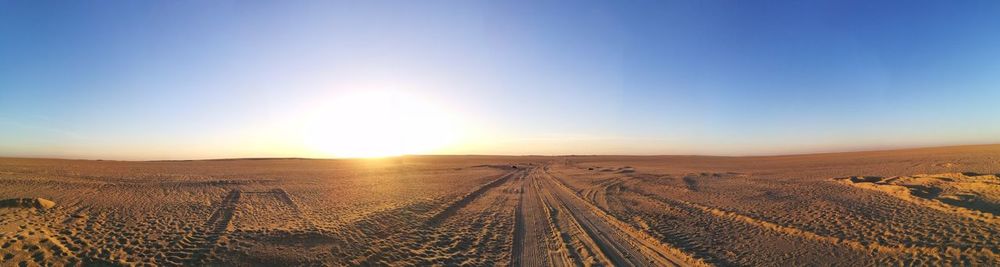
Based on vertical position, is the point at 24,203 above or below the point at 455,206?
above

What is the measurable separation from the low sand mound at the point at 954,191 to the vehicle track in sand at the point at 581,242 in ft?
37.5

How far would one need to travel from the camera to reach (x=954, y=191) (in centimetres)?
1734

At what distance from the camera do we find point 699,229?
44.4 ft

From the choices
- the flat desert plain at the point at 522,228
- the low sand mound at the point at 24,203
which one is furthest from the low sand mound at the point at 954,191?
the low sand mound at the point at 24,203

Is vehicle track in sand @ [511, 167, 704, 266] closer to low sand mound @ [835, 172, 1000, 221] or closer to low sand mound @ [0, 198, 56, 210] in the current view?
low sand mound @ [835, 172, 1000, 221]

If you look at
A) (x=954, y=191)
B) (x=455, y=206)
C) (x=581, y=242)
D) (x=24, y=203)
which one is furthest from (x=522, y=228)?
(x=24, y=203)

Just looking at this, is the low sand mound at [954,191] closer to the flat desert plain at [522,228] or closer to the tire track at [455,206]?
the flat desert plain at [522,228]

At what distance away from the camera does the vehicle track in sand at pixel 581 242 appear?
10.1 meters

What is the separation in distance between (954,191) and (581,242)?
18303 millimetres

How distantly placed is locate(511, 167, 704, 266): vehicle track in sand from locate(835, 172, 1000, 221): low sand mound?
11431 mm

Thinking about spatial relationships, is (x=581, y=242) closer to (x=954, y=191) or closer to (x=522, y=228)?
(x=522, y=228)

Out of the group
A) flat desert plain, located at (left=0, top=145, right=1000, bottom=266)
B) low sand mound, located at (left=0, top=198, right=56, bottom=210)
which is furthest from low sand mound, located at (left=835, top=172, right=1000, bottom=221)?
low sand mound, located at (left=0, top=198, right=56, bottom=210)

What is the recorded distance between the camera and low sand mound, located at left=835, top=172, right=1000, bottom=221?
14148 millimetres

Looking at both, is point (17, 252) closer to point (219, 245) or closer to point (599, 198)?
point (219, 245)
